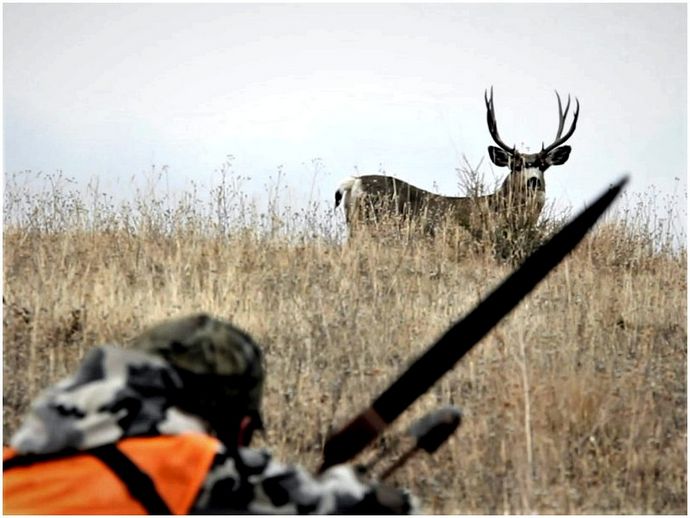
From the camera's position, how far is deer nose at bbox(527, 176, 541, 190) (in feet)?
36.0

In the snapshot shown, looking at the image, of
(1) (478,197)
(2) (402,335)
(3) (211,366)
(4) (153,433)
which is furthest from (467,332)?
(1) (478,197)

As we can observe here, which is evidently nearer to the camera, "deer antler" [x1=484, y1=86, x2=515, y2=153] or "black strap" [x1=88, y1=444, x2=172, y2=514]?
"black strap" [x1=88, y1=444, x2=172, y2=514]

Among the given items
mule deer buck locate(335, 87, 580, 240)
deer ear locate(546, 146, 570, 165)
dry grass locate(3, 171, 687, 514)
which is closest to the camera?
dry grass locate(3, 171, 687, 514)

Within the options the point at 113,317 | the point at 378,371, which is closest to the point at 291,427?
the point at 378,371

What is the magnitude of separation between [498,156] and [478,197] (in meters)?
0.89

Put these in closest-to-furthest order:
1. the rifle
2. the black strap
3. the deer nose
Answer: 1. the black strap
2. the rifle
3. the deer nose

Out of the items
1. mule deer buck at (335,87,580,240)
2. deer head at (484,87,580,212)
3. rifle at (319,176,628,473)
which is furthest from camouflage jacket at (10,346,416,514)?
deer head at (484,87,580,212)

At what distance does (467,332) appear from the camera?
2.45 m

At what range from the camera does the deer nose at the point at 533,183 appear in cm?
1097

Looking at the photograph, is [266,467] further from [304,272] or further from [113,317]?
[304,272]

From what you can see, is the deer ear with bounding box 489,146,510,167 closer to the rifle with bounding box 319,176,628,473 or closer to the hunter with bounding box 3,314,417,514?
the rifle with bounding box 319,176,628,473

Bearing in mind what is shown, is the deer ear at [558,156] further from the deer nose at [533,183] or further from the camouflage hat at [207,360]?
the camouflage hat at [207,360]

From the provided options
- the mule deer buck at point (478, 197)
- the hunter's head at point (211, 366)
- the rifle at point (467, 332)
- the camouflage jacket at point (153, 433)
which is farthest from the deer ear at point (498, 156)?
the camouflage jacket at point (153, 433)

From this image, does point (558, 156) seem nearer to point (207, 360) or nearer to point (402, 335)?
point (402, 335)
